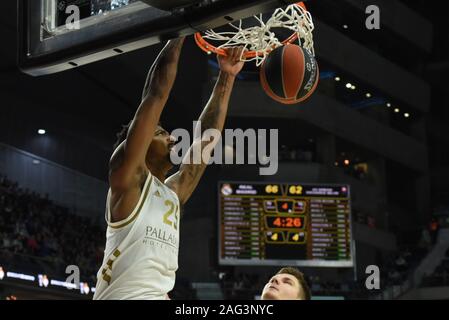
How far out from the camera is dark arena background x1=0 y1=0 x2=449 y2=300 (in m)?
16.7

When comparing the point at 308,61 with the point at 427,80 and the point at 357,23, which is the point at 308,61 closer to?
the point at 357,23

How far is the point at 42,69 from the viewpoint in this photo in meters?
3.59

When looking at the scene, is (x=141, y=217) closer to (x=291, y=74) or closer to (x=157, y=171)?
(x=157, y=171)

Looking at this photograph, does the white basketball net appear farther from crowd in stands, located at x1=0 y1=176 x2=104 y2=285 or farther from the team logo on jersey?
crowd in stands, located at x1=0 y1=176 x2=104 y2=285

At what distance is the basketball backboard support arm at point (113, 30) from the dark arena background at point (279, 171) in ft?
31.5

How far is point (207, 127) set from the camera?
4031 millimetres

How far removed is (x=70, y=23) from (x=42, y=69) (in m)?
0.23

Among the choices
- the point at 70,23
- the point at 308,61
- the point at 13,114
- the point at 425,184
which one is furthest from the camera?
the point at 425,184

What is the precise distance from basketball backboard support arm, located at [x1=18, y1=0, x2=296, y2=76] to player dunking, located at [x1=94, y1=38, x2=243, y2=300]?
230mm

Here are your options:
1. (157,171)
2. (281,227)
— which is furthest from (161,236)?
(281,227)

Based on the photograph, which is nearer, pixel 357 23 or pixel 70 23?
pixel 70 23

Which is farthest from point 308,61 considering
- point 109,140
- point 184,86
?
point 109,140

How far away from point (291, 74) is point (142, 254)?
2167 millimetres

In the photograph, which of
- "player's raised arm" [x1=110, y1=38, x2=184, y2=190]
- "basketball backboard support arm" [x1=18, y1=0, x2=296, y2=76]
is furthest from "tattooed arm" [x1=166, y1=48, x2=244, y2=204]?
"basketball backboard support arm" [x1=18, y1=0, x2=296, y2=76]
